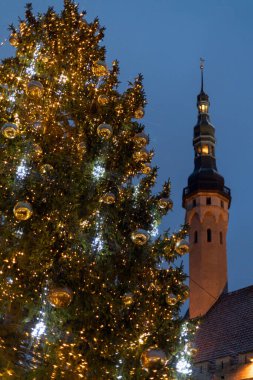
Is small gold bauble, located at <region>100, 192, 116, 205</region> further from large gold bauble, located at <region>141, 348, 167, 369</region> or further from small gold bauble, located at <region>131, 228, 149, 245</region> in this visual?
large gold bauble, located at <region>141, 348, 167, 369</region>

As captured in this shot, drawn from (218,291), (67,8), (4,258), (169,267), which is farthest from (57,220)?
(218,291)

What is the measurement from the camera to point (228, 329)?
80.8 feet

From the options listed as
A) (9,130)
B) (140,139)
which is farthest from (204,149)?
(9,130)

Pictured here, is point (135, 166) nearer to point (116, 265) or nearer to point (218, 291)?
point (116, 265)

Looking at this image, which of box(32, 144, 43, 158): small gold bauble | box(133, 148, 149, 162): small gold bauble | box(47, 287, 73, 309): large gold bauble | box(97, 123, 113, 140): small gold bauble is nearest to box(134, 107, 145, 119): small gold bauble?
box(133, 148, 149, 162): small gold bauble

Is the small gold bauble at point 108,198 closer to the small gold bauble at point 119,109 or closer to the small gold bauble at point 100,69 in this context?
the small gold bauble at point 119,109

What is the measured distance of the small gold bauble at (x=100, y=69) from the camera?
10820 millimetres

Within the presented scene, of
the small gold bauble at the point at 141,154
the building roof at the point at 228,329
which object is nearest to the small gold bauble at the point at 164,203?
the small gold bauble at the point at 141,154

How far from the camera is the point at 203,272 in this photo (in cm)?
3256

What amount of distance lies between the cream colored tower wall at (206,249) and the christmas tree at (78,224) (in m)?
21.3

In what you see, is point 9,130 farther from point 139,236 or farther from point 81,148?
point 139,236

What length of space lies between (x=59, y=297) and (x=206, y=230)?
2671 centimetres

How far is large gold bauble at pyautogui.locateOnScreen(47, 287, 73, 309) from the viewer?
7.58 metres

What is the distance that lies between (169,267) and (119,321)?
1737 millimetres
